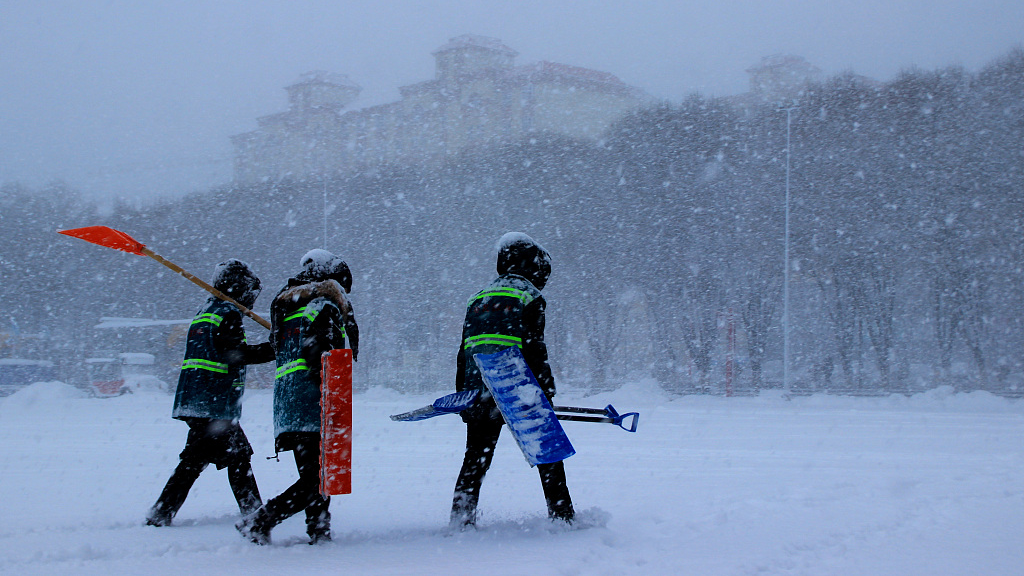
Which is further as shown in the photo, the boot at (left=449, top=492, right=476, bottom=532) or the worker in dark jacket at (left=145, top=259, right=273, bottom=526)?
the worker in dark jacket at (left=145, top=259, right=273, bottom=526)

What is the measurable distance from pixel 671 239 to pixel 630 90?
33091 mm

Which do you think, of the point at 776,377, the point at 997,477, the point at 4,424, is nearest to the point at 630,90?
the point at 776,377

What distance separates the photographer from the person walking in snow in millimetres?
4125

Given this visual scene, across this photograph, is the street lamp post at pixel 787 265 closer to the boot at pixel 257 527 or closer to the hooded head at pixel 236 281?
the hooded head at pixel 236 281

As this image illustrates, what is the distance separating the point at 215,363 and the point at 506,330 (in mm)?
1666

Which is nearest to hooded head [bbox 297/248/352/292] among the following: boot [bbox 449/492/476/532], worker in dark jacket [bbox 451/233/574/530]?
worker in dark jacket [bbox 451/233/574/530]

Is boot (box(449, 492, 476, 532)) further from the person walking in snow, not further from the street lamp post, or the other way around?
the street lamp post

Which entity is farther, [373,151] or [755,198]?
[373,151]

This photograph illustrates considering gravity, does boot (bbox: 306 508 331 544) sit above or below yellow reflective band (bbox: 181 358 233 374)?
below

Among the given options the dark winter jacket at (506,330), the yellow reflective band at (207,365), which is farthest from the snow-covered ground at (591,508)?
the yellow reflective band at (207,365)

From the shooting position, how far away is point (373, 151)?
54.8m

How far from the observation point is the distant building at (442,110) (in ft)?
161

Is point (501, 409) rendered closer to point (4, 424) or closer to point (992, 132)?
point (4, 424)

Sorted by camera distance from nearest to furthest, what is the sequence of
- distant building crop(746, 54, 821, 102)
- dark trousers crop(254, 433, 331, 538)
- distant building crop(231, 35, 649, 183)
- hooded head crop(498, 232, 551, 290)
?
dark trousers crop(254, 433, 331, 538) < hooded head crop(498, 232, 551, 290) < distant building crop(231, 35, 649, 183) < distant building crop(746, 54, 821, 102)
